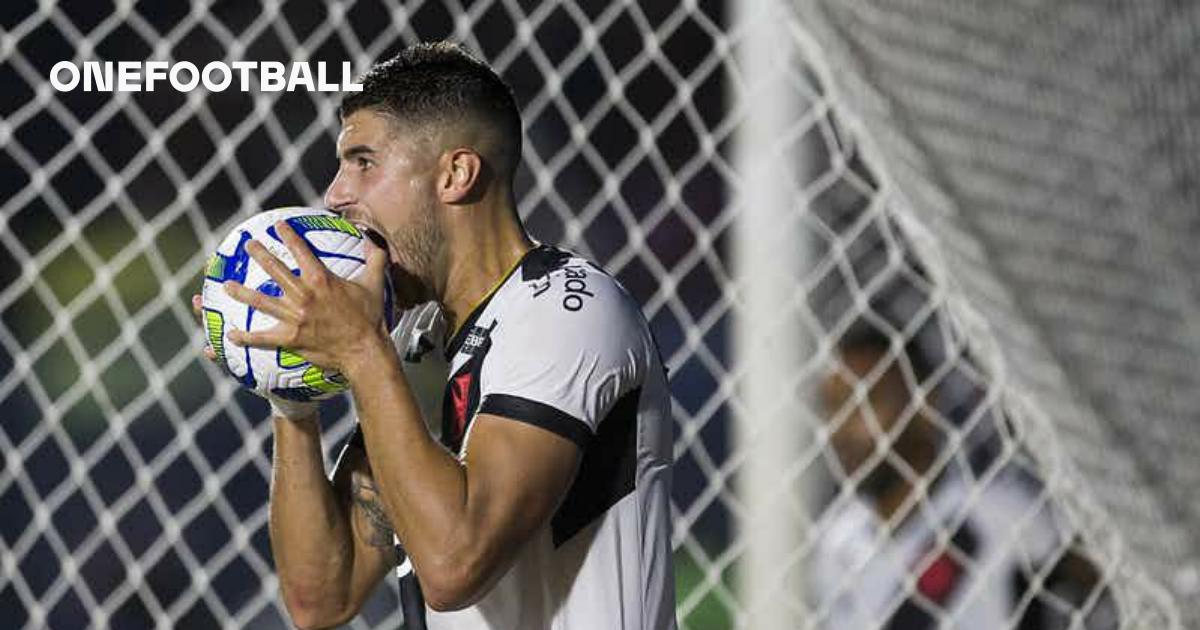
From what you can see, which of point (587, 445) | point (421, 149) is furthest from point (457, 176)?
point (587, 445)

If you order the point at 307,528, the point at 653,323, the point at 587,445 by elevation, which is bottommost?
the point at 307,528

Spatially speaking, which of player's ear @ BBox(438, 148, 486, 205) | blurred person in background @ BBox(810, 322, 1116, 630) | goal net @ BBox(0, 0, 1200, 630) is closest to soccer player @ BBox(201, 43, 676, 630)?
player's ear @ BBox(438, 148, 486, 205)

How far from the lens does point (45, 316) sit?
3.70 meters

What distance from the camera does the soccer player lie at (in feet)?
5.70

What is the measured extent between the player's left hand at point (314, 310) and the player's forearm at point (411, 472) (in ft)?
0.08

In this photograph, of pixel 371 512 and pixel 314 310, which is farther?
pixel 371 512

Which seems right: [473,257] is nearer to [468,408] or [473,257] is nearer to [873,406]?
[468,408]

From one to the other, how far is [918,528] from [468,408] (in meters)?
1.75

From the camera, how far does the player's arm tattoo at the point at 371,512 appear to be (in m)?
2.15

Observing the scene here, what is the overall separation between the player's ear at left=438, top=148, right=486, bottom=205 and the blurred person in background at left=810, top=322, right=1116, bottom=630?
58.6 inches

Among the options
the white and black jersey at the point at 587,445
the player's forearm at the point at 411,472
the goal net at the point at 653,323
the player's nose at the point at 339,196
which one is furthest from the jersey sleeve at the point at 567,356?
the goal net at the point at 653,323

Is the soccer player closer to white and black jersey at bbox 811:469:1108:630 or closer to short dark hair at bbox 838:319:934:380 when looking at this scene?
white and black jersey at bbox 811:469:1108:630

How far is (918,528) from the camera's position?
11.4ft

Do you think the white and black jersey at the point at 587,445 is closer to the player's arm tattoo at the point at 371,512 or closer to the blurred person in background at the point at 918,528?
the player's arm tattoo at the point at 371,512
